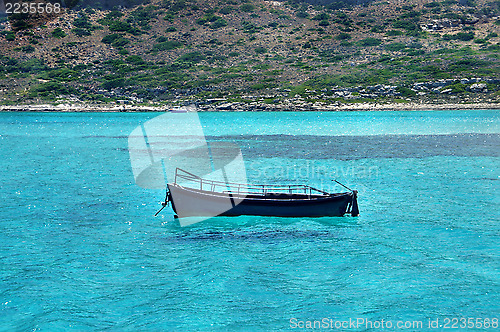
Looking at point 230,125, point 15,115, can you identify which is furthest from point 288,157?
point 15,115

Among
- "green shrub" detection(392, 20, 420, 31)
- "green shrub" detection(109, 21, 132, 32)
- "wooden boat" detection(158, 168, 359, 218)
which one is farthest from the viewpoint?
"green shrub" detection(109, 21, 132, 32)

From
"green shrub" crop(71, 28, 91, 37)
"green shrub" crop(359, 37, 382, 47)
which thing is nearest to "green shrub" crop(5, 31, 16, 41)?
"green shrub" crop(71, 28, 91, 37)

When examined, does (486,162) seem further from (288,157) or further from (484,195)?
(288,157)

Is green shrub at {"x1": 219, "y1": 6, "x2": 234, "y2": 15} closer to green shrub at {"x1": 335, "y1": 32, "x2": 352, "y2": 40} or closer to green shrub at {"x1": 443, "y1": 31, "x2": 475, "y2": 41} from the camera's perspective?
green shrub at {"x1": 335, "y1": 32, "x2": 352, "y2": 40}

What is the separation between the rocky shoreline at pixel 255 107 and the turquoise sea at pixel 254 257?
81346 millimetres

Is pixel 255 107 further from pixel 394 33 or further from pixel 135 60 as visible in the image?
pixel 394 33

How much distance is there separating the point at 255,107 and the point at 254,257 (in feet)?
353

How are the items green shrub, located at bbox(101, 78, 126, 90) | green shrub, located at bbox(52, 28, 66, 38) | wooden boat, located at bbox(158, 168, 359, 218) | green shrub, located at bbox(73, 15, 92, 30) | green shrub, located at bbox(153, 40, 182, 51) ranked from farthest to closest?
green shrub, located at bbox(73, 15, 92, 30) → green shrub, located at bbox(52, 28, 66, 38) → green shrub, located at bbox(153, 40, 182, 51) → green shrub, located at bbox(101, 78, 126, 90) → wooden boat, located at bbox(158, 168, 359, 218)

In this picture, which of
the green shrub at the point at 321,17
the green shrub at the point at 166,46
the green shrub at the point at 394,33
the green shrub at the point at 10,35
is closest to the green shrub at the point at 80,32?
the green shrub at the point at 10,35

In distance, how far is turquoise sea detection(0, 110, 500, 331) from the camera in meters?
16.6

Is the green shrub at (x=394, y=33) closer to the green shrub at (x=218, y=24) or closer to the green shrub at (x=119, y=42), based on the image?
the green shrub at (x=218, y=24)

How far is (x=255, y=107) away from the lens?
127375mm

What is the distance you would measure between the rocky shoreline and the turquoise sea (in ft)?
267

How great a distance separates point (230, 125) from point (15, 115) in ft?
205
